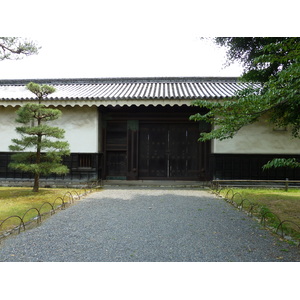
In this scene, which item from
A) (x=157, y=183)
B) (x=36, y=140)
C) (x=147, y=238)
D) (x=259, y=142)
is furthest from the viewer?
(x=157, y=183)

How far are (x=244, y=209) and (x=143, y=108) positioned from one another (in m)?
6.38

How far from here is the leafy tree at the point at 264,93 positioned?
4086 millimetres

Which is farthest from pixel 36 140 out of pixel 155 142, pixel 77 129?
pixel 155 142

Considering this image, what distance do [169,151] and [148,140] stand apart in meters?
1.06

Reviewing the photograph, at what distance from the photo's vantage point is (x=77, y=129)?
10.3 meters

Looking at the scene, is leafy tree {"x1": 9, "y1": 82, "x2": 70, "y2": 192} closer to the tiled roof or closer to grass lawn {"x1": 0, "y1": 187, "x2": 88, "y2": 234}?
grass lawn {"x1": 0, "y1": 187, "x2": 88, "y2": 234}

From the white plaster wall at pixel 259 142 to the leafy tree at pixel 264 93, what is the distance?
100.0 inches

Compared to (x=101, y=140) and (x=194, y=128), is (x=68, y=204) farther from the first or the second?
(x=194, y=128)

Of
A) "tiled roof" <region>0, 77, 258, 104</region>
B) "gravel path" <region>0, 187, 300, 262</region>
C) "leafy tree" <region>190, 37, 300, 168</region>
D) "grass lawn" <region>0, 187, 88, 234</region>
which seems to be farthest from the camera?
"tiled roof" <region>0, 77, 258, 104</region>

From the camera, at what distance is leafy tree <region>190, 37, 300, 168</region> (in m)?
4.09

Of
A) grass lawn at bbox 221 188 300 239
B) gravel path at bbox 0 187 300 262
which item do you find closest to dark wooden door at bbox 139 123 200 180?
grass lawn at bbox 221 188 300 239

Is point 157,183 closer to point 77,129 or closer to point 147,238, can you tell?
point 77,129

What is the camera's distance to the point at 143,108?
10.8 meters

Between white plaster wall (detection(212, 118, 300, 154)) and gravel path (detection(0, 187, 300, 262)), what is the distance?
4.31 meters
